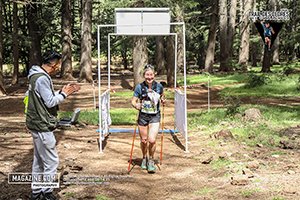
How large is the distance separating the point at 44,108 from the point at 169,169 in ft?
11.7

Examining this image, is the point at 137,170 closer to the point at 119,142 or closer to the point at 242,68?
the point at 119,142

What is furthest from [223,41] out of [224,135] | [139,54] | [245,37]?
[224,135]

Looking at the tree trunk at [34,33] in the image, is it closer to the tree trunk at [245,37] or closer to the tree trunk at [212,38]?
the tree trunk at [212,38]

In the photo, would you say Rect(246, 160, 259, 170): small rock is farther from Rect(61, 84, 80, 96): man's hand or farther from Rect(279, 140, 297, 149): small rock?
Rect(61, 84, 80, 96): man's hand

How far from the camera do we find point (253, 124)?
11859 millimetres

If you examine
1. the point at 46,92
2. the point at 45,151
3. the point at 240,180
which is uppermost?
the point at 46,92

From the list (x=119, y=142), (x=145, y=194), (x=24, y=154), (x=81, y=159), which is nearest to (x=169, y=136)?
(x=119, y=142)

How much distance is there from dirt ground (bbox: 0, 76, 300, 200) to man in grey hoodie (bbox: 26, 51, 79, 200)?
956 mm

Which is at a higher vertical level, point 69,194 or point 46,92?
point 46,92

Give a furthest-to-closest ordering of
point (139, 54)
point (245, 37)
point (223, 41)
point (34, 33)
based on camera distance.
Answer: point (34, 33)
point (223, 41)
point (245, 37)
point (139, 54)

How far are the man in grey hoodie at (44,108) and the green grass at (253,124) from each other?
5.68 meters

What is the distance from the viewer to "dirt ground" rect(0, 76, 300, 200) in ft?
21.2

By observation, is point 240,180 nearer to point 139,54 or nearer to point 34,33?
point 139,54

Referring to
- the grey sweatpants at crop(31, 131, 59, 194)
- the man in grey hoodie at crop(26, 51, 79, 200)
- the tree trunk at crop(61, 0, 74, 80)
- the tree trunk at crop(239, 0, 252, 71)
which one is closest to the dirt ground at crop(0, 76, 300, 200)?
the grey sweatpants at crop(31, 131, 59, 194)
